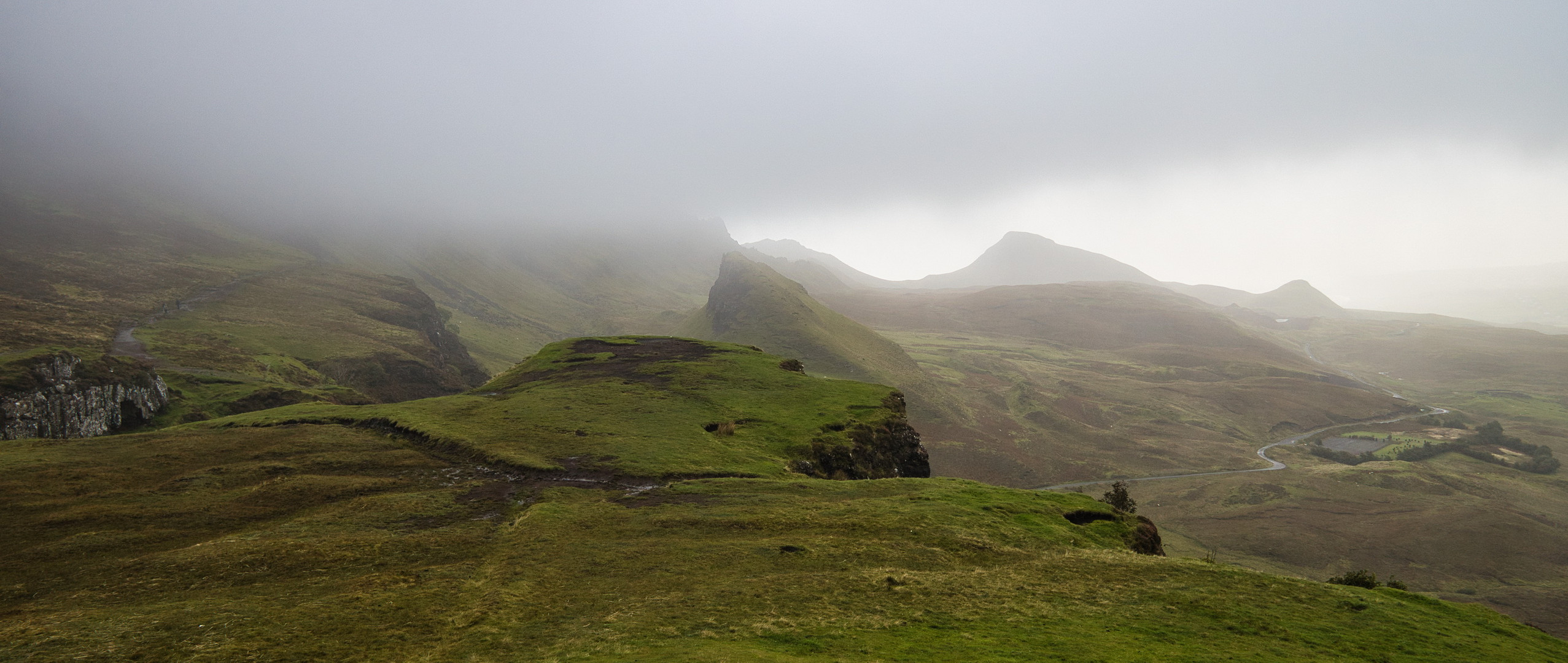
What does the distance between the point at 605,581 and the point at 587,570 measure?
1.63 meters

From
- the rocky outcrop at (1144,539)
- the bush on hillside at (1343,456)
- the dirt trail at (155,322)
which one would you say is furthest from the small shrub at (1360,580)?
the bush on hillside at (1343,456)

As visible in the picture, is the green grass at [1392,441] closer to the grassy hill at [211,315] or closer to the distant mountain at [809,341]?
the distant mountain at [809,341]

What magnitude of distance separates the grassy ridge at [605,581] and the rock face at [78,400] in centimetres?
2113

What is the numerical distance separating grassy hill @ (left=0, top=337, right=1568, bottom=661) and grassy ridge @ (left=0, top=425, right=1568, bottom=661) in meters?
0.14

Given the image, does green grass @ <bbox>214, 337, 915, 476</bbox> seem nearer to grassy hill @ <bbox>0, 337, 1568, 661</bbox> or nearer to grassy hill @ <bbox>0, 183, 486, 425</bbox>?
grassy hill @ <bbox>0, 337, 1568, 661</bbox>

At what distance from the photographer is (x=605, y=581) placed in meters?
26.2

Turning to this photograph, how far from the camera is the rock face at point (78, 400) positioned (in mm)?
53844

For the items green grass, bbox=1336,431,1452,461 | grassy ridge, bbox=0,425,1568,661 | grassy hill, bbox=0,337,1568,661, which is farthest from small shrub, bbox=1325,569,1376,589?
green grass, bbox=1336,431,1452,461

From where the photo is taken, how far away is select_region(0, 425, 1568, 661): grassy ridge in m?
19.9

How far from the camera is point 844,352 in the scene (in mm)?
172750

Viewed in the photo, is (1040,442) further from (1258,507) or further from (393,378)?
(393,378)

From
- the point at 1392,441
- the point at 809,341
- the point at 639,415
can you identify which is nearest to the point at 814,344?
the point at 809,341

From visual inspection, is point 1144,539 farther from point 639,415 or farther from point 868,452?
point 639,415

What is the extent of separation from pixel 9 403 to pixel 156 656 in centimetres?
5897
